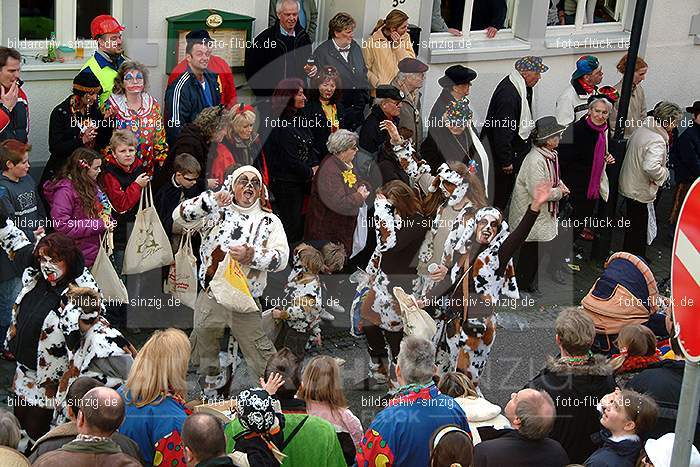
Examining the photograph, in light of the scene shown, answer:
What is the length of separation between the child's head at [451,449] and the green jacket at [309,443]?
1.86ft

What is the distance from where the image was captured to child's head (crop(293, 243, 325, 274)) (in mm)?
9609

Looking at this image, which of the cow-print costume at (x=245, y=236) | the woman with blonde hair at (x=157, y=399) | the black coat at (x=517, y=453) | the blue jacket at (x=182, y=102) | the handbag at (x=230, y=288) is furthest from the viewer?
the blue jacket at (x=182, y=102)

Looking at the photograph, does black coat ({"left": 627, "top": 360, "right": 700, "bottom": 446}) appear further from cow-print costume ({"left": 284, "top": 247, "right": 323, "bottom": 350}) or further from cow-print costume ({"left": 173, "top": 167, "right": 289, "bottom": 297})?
cow-print costume ({"left": 173, "top": 167, "right": 289, "bottom": 297})

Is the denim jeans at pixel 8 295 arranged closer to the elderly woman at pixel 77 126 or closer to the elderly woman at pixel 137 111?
the elderly woman at pixel 77 126

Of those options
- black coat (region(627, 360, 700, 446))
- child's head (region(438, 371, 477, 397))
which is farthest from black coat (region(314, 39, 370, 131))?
black coat (region(627, 360, 700, 446))

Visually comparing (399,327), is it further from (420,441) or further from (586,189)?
(586,189)

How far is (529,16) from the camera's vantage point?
15.4m

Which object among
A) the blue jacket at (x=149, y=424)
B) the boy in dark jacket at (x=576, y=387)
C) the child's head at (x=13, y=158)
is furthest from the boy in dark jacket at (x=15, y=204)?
the boy in dark jacket at (x=576, y=387)

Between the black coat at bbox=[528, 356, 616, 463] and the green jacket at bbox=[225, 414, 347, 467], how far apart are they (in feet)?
5.40

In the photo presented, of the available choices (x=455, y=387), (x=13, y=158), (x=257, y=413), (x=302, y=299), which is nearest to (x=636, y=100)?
(x=302, y=299)

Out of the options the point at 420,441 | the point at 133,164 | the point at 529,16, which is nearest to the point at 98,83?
the point at 133,164

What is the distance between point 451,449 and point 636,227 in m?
7.20

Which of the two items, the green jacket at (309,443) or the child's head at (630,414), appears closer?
the green jacket at (309,443)

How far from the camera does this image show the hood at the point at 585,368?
8125 millimetres
